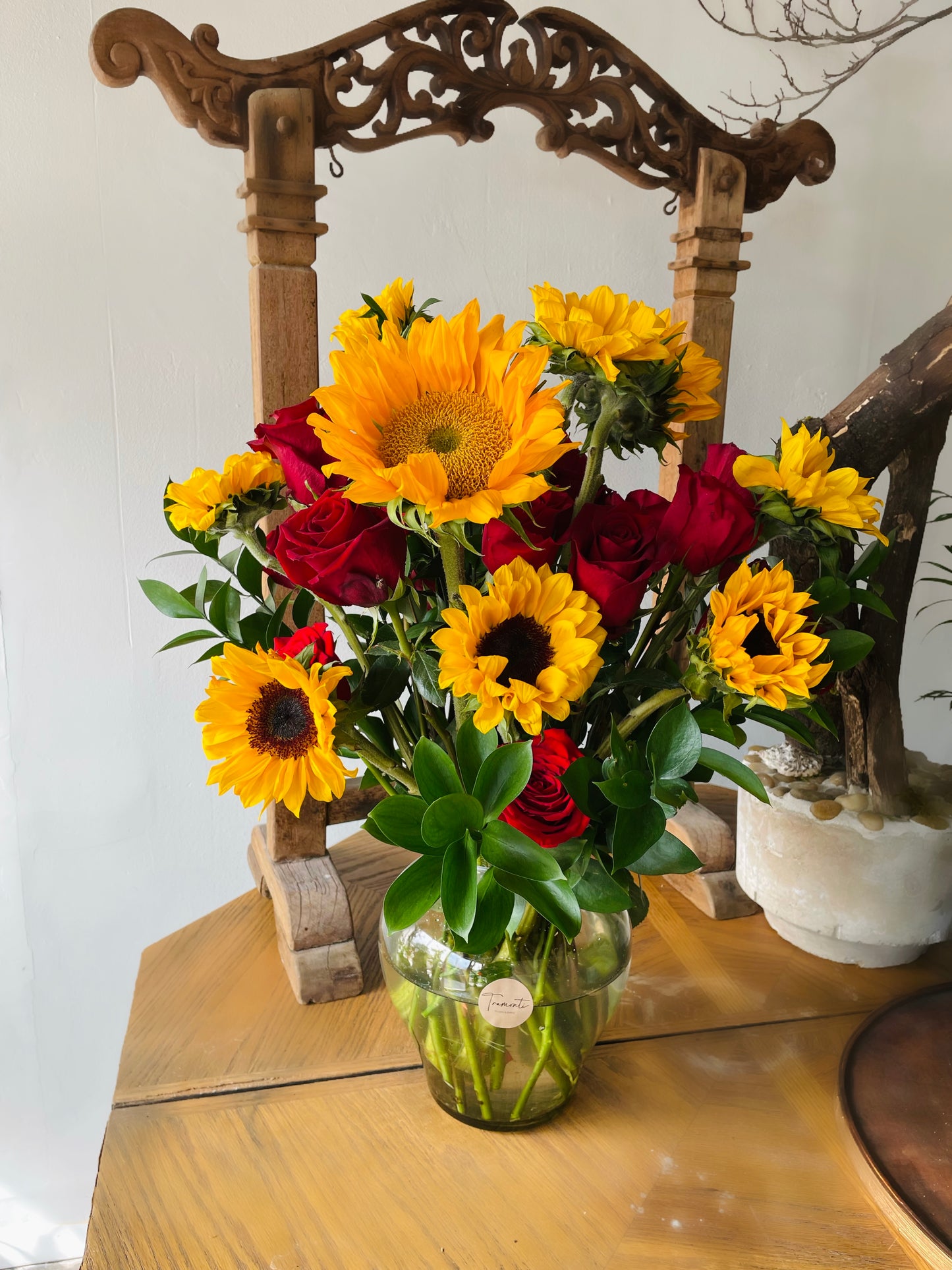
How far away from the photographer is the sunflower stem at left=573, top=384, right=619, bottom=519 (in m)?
0.45

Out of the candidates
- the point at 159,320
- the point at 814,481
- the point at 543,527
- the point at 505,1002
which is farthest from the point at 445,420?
the point at 159,320

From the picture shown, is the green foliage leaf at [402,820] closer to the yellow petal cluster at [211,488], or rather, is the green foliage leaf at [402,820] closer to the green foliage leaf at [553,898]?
the green foliage leaf at [553,898]

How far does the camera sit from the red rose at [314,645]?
0.44m

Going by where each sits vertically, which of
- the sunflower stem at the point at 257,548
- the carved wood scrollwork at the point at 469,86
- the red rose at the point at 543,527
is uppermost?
the carved wood scrollwork at the point at 469,86

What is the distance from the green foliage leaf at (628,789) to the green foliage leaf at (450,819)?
2.4 inches

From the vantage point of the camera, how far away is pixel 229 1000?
2.37 feet

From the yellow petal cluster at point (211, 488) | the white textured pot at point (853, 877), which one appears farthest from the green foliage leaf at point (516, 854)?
the white textured pot at point (853, 877)

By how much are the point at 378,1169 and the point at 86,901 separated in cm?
66

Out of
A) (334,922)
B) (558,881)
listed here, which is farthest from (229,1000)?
(558,881)

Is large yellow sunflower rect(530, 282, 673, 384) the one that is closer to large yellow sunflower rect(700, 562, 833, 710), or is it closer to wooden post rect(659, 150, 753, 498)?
large yellow sunflower rect(700, 562, 833, 710)

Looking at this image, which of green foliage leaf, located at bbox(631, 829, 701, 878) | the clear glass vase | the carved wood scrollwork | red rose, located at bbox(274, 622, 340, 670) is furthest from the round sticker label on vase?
the carved wood scrollwork

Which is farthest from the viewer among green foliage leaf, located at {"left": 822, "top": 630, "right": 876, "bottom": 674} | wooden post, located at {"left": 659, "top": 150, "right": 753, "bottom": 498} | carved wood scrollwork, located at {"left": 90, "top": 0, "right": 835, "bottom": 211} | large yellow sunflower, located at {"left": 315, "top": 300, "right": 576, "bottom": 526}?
wooden post, located at {"left": 659, "top": 150, "right": 753, "bottom": 498}

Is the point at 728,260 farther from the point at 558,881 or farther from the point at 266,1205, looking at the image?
the point at 266,1205

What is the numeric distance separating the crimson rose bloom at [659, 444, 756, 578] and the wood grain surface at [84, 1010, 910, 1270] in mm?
368
